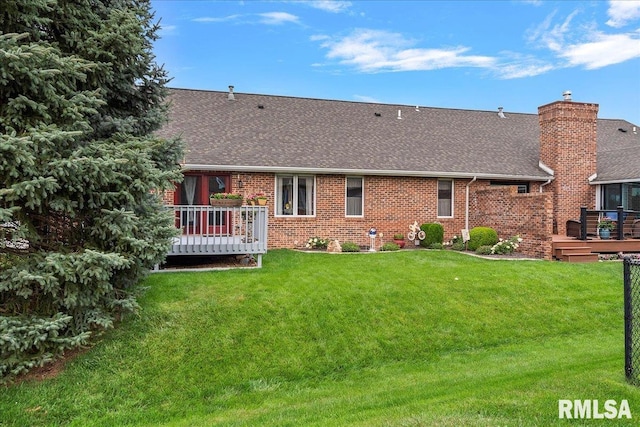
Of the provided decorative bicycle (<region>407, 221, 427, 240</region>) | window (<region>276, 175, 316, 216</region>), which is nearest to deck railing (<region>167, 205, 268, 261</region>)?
window (<region>276, 175, 316, 216</region>)

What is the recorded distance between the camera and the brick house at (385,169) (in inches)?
496

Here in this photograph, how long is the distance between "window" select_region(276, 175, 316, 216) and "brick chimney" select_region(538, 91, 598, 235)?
885cm

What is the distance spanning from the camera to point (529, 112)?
20.6 m

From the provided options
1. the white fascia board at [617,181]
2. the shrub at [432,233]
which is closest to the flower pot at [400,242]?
the shrub at [432,233]

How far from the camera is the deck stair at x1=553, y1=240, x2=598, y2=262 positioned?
11883mm

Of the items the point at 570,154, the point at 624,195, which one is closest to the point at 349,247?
the point at 570,154

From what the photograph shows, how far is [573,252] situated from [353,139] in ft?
26.3

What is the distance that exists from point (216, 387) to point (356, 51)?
18963mm

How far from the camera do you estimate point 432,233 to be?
1352 cm

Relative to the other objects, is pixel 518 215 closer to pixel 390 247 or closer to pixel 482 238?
pixel 482 238

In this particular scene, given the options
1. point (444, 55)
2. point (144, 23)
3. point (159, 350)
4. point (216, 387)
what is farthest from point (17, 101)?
point (444, 55)

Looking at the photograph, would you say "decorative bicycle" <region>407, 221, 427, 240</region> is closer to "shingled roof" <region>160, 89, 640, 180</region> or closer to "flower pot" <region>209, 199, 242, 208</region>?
"shingled roof" <region>160, 89, 640, 180</region>

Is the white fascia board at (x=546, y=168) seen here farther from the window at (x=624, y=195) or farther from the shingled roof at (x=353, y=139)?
the window at (x=624, y=195)

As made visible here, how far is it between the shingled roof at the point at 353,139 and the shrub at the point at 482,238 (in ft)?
6.94
